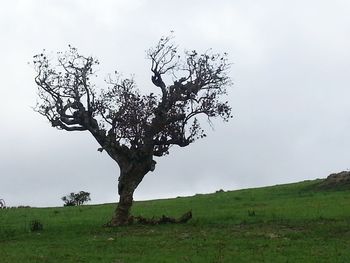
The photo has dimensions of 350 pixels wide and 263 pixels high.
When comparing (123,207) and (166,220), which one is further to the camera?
(166,220)

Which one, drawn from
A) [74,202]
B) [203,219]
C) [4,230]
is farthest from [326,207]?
[74,202]

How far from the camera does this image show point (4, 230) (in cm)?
3534

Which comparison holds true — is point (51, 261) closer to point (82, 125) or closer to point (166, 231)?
point (166, 231)

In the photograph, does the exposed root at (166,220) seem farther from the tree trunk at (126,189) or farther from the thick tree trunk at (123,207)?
the thick tree trunk at (123,207)

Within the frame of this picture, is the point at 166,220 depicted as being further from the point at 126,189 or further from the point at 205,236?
the point at 205,236

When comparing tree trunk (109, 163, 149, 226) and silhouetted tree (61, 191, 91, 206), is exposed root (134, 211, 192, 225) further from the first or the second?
silhouetted tree (61, 191, 91, 206)

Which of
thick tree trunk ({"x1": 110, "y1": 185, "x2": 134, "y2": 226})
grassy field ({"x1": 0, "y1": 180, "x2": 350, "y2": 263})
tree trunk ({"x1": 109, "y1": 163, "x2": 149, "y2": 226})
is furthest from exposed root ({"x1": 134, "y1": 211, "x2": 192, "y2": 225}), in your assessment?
thick tree trunk ({"x1": 110, "y1": 185, "x2": 134, "y2": 226})

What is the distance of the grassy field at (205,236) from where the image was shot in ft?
74.1

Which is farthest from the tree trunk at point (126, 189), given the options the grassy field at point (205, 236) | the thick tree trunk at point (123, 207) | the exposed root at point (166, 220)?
the grassy field at point (205, 236)

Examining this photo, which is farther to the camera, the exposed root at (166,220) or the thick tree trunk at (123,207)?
the exposed root at (166,220)

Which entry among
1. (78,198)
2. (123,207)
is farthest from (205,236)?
(78,198)

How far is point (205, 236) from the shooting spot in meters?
27.8

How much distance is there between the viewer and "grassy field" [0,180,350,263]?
2258 cm

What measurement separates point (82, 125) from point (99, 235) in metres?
A: 7.49
